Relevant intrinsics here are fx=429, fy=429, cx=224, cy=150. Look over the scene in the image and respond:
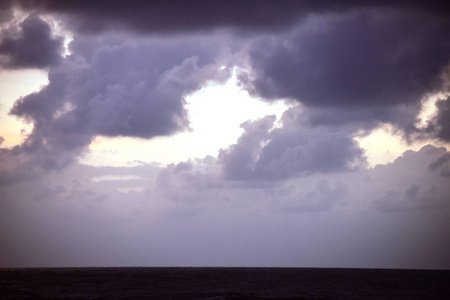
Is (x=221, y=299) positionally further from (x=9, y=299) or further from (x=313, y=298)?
(x=9, y=299)

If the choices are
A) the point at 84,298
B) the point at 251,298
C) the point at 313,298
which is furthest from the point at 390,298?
the point at 84,298

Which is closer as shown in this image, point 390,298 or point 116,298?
point 116,298

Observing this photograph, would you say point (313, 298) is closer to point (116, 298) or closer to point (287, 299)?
point (287, 299)

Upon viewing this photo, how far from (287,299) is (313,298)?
197 inches

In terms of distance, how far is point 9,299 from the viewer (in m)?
63.1

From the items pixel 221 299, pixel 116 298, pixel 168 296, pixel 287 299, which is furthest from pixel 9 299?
pixel 287 299

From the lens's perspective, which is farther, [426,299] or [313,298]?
[426,299]

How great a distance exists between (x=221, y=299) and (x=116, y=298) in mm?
16281

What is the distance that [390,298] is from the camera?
6862cm

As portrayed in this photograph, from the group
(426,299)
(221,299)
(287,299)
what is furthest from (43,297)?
(426,299)

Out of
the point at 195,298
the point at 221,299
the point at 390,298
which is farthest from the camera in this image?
the point at 390,298

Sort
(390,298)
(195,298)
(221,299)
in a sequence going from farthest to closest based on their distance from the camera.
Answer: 1. (390,298)
2. (195,298)
3. (221,299)

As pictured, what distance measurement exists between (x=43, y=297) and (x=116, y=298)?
11753 millimetres

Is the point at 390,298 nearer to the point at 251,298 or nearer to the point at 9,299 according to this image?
the point at 251,298
